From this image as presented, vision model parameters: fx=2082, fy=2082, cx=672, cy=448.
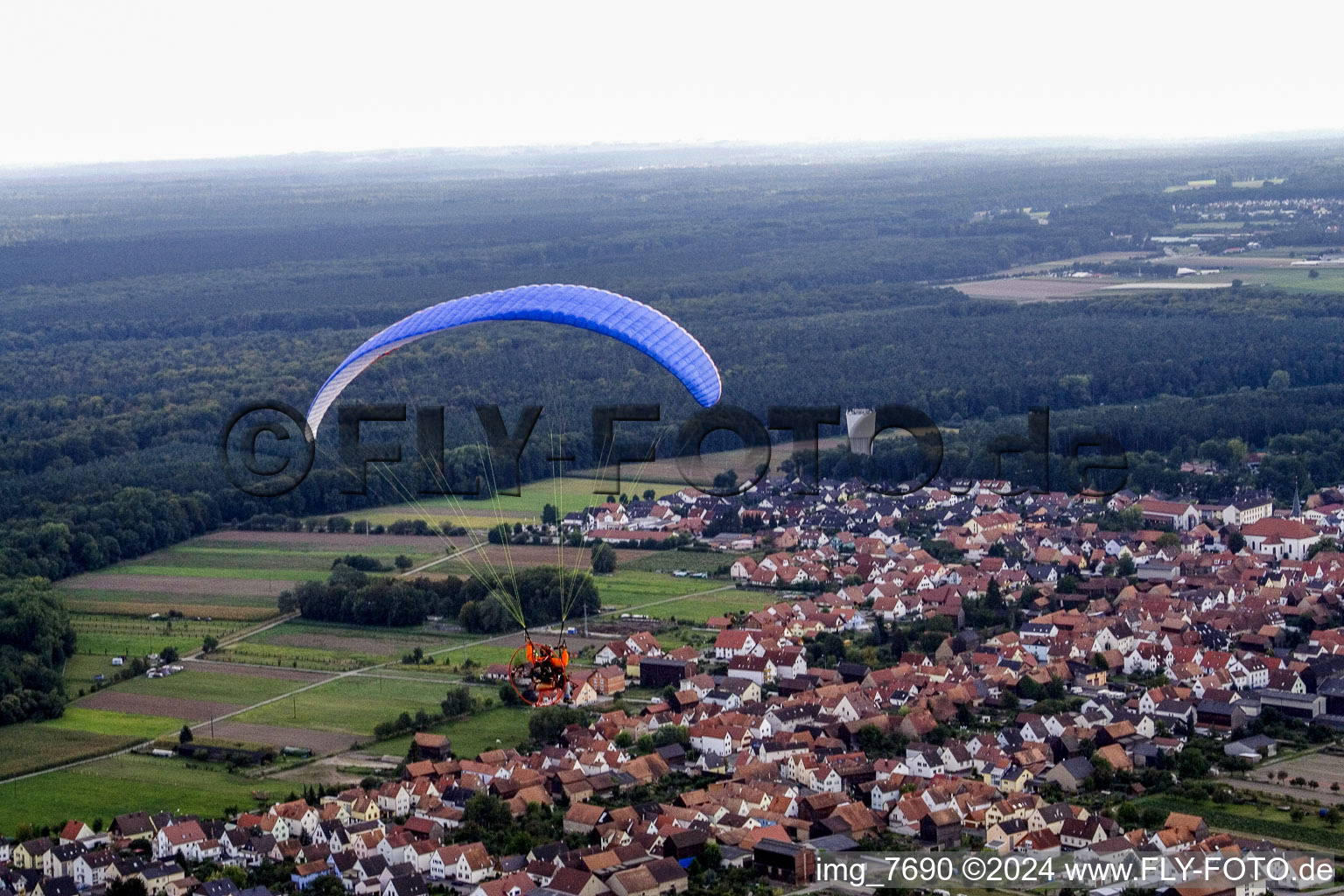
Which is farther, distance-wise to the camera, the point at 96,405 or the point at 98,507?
the point at 96,405

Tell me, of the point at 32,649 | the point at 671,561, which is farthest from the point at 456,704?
the point at 671,561

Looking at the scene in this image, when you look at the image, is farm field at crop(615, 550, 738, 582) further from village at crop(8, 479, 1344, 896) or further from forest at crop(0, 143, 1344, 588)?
forest at crop(0, 143, 1344, 588)

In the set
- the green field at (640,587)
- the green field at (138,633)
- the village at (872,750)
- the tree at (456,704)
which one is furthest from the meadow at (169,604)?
the tree at (456,704)

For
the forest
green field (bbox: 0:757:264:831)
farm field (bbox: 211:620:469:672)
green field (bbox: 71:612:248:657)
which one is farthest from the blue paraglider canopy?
the forest

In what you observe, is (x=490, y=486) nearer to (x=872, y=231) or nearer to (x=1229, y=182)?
(x=872, y=231)

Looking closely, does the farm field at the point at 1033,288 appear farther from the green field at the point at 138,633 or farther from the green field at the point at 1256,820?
the green field at the point at 1256,820

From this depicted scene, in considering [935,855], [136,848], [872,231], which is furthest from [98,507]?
[872,231]

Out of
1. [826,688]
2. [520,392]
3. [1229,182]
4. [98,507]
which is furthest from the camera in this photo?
[1229,182]
